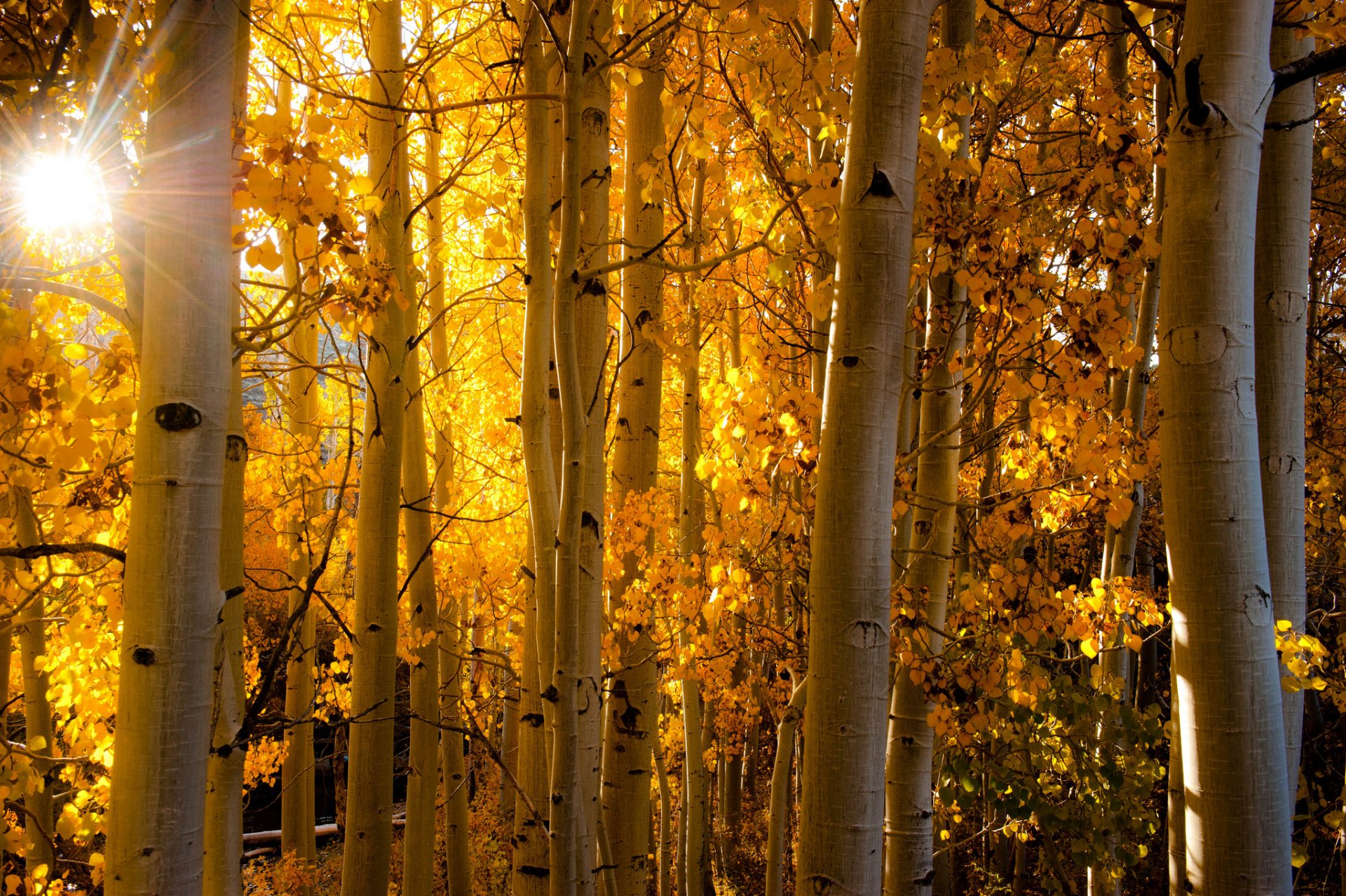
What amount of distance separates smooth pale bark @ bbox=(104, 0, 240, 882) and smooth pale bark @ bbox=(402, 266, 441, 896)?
305 cm

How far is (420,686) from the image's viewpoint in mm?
4586

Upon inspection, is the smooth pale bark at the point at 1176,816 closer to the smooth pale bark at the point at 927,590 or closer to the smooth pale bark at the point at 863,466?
the smooth pale bark at the point at 927,590

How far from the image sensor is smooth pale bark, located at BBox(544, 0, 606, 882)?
2.22 m

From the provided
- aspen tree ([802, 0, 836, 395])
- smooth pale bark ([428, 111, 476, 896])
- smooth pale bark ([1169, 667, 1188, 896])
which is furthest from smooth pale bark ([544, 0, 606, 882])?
smooth pale bark ([428, 111, 476, 896])

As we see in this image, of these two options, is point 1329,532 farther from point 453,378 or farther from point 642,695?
point 453,378

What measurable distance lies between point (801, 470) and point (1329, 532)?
20.7 feet

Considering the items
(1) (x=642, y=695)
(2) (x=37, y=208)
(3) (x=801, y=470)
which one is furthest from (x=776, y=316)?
(2) (x=37, y=208)

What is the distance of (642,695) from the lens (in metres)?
3.47

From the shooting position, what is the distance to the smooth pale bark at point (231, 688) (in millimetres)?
1985

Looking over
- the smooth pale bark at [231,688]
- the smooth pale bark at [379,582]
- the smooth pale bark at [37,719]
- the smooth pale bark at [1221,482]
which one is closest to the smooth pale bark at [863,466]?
the smooth pale bark at [1221,482]

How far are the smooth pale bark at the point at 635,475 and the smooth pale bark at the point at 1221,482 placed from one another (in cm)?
183

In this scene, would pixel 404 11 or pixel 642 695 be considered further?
pixel 404 11

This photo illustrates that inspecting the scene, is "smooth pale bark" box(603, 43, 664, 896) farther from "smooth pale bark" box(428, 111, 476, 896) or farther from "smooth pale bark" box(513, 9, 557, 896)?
"smooth pale bark" box(428, 111, 476, 896)

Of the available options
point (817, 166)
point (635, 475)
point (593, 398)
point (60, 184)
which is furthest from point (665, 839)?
point (60, 184)
